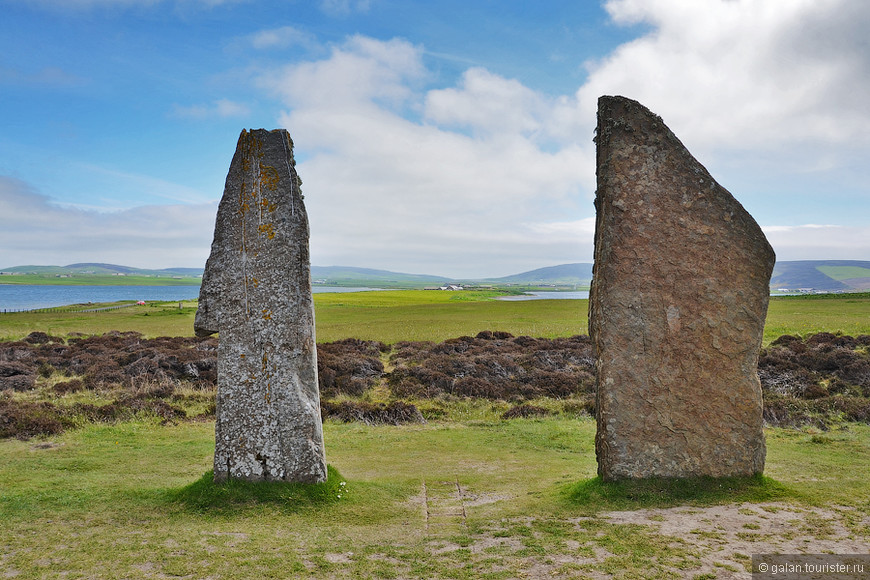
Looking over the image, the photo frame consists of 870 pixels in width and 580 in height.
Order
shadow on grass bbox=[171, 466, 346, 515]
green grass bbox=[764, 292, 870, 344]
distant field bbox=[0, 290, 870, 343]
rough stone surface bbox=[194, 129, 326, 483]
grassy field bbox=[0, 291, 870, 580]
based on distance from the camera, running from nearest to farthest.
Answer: grassy field bbox=[0, 291, 870, 580] < shadow on grass bbox=[171, 466, 346, 515] < rough stone surface bbox=[194, 129, 326, 483] < green grass bbox=[764, 292, 870, 344] < distant field bbox=[0, 290, 870, 343]

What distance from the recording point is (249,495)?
7641 mm

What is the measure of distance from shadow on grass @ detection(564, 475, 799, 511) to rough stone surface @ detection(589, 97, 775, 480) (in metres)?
0.14

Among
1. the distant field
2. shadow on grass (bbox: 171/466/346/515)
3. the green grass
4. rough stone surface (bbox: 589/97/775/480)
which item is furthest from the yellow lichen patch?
the green grass

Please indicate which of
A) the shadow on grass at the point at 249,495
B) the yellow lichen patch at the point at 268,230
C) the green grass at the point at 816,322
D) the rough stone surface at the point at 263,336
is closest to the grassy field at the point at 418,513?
the shadow on grass at the point at 249,495

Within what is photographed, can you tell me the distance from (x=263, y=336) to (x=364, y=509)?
2883 mm

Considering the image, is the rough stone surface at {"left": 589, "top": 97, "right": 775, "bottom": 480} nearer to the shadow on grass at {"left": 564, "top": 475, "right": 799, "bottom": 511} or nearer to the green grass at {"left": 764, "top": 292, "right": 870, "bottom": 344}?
the shadow on grass at {"left": 564, "top": 475, "right": 799, "bottom": 511}

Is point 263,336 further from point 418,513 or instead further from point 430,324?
point 430,324

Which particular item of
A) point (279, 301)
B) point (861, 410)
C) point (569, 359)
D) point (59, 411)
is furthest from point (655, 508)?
point (569, 359)

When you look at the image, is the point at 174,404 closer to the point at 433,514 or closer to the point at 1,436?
the point at 1,436

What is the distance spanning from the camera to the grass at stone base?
548 cm

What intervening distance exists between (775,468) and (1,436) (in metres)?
15.7

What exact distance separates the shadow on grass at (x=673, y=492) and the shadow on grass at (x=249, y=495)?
3.54 metres

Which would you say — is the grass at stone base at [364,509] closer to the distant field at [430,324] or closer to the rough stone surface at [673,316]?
the rough stone surface at [673,316]

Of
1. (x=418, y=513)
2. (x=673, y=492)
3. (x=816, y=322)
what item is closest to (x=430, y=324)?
(x=816, y=322)
